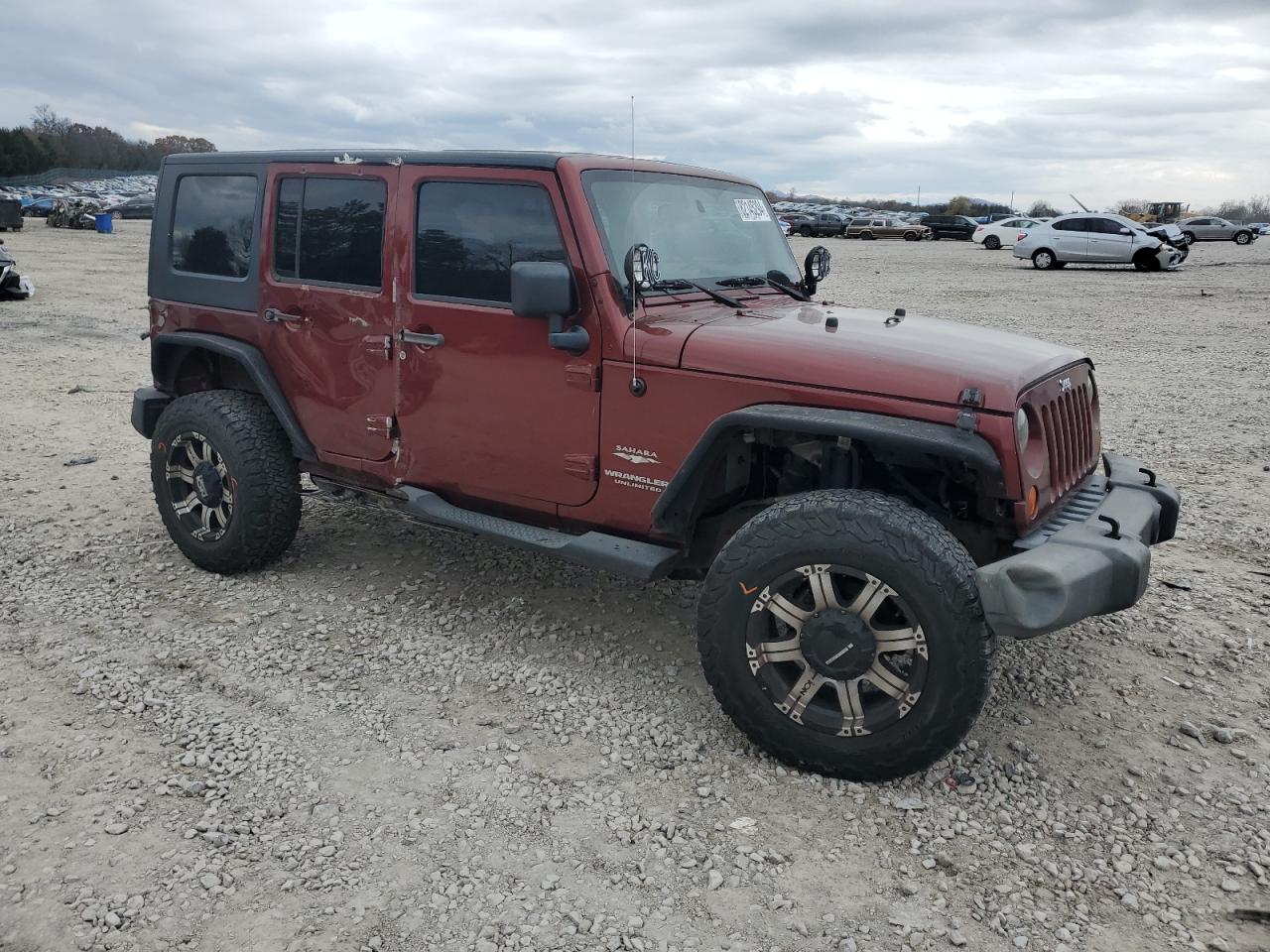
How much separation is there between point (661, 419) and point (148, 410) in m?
3.20

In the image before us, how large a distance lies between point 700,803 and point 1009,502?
143cm

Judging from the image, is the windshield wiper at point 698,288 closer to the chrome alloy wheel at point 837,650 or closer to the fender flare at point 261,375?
the chrome alloy wheel at point 837,650

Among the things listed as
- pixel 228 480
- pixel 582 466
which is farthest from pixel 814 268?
pixel 228 480

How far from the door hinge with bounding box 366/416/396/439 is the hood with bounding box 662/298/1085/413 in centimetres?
143

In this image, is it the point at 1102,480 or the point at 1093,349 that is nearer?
the point at 1102,480

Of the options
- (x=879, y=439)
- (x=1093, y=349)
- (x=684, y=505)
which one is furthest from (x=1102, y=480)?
(x=1093, y=349)

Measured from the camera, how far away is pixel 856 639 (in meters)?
3.21

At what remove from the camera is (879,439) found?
315 cm

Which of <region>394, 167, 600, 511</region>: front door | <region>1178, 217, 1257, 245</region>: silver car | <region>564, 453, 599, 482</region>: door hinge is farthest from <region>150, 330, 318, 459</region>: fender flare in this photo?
<region>1178, 217, 1257, 245</region>: silver car

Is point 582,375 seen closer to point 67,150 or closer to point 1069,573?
point 1069,573

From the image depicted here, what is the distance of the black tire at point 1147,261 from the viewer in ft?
82.5

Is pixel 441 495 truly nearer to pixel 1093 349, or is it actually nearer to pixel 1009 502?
pixel 1009 502

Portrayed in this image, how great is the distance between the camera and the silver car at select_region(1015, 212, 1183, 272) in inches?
991

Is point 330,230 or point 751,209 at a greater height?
point 751,209
